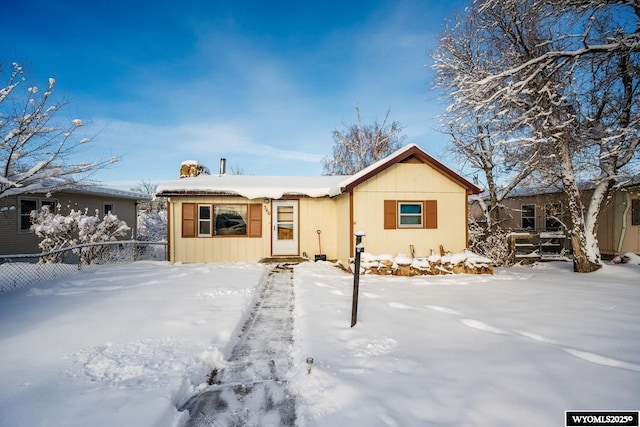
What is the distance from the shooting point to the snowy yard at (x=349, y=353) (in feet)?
7.66

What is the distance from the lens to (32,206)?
469 inches

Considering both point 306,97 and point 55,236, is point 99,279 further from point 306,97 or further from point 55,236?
point 306,97

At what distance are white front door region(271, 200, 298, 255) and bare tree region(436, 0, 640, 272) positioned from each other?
6.70 metres

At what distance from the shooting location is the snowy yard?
234cm

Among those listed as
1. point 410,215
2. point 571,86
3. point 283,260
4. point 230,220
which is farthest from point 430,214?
point 230,220

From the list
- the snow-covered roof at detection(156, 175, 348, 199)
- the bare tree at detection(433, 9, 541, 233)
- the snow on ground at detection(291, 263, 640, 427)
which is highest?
the bare tree at detection(433, 9, 541, 233)

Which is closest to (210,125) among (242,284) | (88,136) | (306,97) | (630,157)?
(306,97)

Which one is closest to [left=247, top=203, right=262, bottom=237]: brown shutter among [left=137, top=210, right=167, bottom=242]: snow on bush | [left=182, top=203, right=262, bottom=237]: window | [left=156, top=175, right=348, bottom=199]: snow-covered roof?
[left=182, top=203, right=262, bottom=237]: window

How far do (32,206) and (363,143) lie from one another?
2031 centimetres

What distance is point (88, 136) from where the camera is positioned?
23.4 feet

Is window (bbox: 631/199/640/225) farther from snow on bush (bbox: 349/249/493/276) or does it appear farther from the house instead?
snow on bush (bbox: 349/249/493/276)

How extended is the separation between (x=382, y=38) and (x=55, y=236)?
14.9m

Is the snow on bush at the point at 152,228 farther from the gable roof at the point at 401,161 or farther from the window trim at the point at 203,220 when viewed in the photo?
the gable roof at the point at 401,161

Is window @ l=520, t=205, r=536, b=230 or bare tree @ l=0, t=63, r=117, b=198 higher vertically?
bare tree @ l=0, t=63, r=117, b=198
